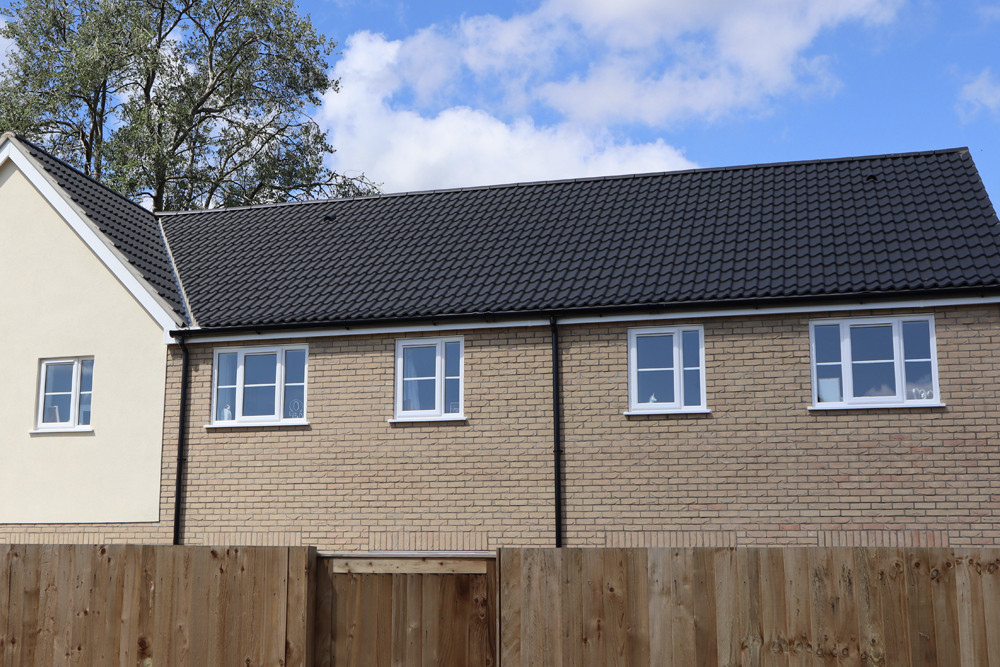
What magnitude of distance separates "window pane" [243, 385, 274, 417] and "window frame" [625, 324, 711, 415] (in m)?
5.82

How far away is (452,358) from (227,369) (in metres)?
3.85

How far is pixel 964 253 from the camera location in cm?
1472

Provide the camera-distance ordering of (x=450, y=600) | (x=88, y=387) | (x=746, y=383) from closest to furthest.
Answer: (x=450, y=600), (x=746, y=383), (x=88, y=387)

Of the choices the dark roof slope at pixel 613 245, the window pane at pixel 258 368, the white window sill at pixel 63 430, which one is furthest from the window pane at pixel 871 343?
the white window sill at pixel 63 430

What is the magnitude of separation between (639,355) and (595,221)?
399 centimetres

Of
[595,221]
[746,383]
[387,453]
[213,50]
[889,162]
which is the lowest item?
[387,453]

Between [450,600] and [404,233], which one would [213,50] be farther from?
[450,600]

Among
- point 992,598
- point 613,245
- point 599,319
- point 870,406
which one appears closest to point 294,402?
point 599,319

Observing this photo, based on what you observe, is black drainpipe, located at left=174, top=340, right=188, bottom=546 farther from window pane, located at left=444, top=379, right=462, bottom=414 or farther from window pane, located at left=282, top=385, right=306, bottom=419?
window pane, located at left=444, top=379, right=462, bottom=414

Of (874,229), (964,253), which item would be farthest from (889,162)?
(964,253)

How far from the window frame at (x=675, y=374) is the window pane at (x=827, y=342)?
5.33ft

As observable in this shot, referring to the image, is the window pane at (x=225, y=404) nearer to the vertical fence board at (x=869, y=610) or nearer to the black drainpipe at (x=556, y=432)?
the black drainpipe at (x=556, y=432)

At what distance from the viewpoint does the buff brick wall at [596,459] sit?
1383 centimetres

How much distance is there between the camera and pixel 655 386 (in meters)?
15.0
